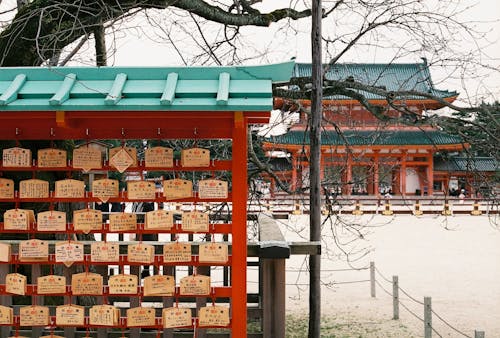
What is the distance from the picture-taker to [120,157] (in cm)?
385

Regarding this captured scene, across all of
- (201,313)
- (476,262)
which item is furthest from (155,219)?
(476,262)

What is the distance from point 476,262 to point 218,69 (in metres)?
13.9

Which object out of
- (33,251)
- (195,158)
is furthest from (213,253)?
(33,251)

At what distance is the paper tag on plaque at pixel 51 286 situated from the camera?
3869mm

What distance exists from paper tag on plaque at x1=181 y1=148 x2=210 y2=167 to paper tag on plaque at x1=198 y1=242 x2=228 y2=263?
0.56 meters

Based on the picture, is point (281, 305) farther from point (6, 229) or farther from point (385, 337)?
point (385, 337)

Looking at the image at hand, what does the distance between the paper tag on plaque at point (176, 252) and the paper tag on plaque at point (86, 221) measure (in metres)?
0.52

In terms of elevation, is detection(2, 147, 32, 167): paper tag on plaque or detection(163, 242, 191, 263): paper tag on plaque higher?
detection(2, 147, 32, 167): paper tag on plaque

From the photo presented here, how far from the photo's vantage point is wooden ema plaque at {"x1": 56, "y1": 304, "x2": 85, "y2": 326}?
153 inches

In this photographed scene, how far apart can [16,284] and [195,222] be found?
1.35m

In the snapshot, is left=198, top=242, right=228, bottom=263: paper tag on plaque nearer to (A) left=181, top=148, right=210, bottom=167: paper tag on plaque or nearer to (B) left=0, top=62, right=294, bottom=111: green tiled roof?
(A) left=181, top=148, right=210, bottom=167: paper tag on plaque

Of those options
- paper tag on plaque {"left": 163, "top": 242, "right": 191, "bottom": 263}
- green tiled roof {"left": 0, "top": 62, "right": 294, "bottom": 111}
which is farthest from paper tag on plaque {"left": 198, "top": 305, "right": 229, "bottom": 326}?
green tiled roof {"left": 0, "top": 62, "right": 294, "bottom": 111}

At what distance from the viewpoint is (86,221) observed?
12.8 ft

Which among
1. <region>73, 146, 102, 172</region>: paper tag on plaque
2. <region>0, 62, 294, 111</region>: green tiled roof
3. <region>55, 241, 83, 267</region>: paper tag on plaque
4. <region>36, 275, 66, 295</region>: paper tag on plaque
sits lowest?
<region>36, 275, 66, 295</region>: paper tag on plaque
